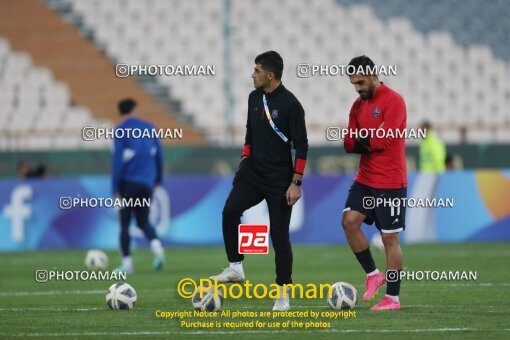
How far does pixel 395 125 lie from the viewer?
10.2 metres

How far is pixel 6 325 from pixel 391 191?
3.66 m

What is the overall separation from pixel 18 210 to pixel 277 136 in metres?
11.7

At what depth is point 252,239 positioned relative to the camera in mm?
10539

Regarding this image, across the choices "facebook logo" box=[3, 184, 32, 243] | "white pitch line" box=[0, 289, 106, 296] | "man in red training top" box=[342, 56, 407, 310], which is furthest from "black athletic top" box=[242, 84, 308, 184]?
"facebook logo" box=[3, 184, 32, 243]

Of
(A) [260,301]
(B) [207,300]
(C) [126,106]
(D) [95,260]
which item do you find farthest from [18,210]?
(B) [207,300]

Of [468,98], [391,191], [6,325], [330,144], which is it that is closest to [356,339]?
[391,191]

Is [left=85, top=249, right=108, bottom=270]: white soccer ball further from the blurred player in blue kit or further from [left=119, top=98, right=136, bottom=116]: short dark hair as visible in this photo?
[left=119, top=98, right=136, bottom=116]: short dark hair

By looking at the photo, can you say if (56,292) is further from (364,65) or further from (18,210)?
(18,210)

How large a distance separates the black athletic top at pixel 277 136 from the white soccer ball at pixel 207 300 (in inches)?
45.4

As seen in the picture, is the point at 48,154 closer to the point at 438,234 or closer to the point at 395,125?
the point at 438,234

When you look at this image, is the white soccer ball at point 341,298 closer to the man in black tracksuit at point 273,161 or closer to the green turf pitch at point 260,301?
the green turf pitch at point 260,301

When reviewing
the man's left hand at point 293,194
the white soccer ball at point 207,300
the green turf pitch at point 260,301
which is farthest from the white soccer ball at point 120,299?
the man's left hand at point 293,194

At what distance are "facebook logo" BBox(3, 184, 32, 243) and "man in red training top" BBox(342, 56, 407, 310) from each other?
11513mm

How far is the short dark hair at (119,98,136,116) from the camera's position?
15.0 meters
